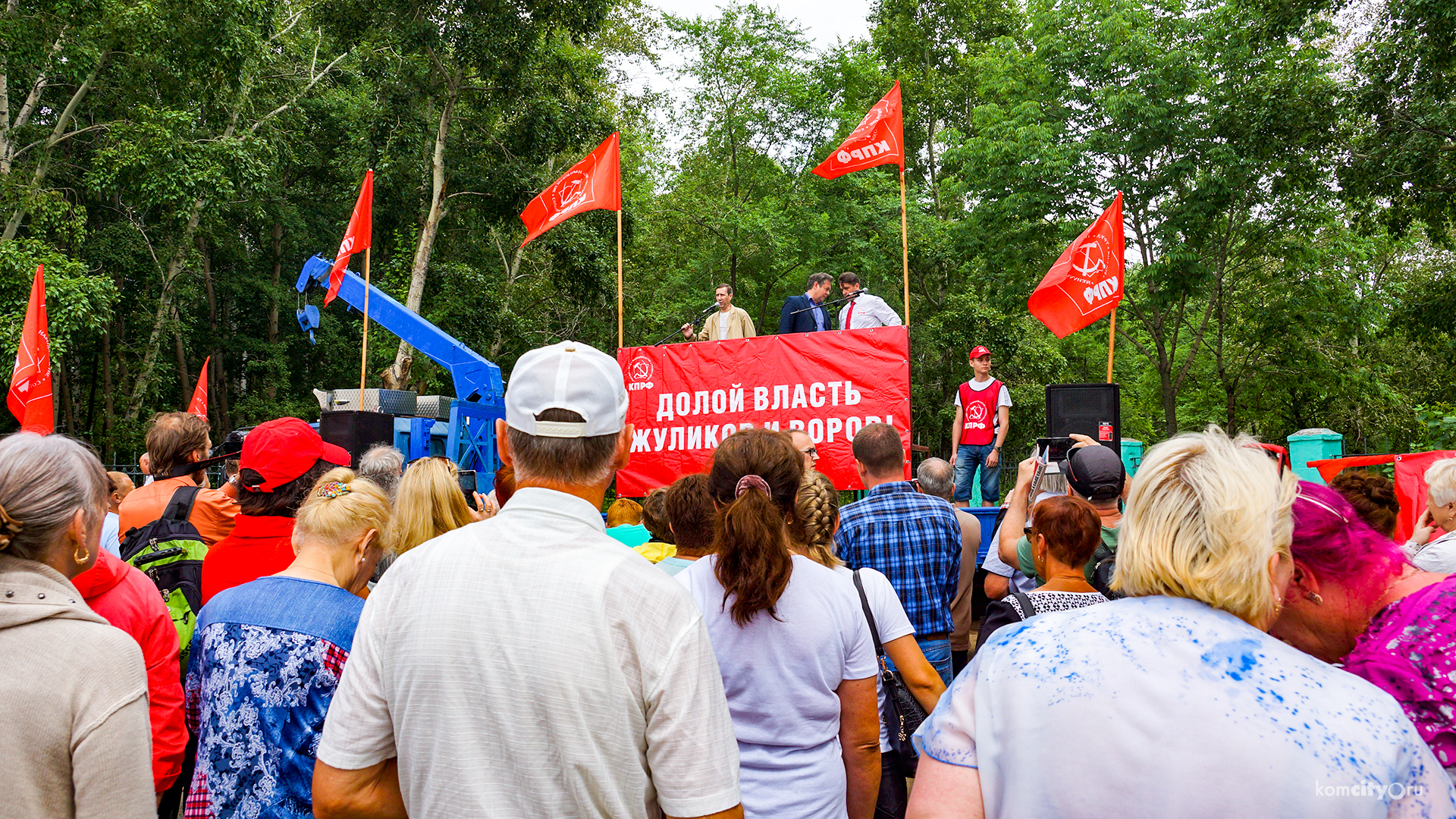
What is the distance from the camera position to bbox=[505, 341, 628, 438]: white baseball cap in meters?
1.56

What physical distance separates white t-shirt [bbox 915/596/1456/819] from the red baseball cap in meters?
2.31

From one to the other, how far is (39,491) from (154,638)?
0.77 meters

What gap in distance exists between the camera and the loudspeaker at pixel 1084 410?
22.5ft

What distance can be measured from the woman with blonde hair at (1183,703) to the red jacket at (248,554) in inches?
88.3

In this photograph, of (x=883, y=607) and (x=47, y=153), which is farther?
(x=47, y=153)

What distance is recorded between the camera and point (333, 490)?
235cm

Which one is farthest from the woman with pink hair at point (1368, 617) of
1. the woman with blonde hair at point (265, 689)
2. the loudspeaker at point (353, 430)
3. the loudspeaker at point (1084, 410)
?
the loudspeaker at point (353, 430)

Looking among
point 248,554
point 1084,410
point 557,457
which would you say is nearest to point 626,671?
point 557,457

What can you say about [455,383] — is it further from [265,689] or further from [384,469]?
[265,689]

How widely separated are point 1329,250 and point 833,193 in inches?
422

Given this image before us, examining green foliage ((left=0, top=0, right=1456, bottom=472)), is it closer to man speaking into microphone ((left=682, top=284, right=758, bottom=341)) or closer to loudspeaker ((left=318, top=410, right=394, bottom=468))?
loudspeaker ((left=318, top=410, right=394, bottom=468))

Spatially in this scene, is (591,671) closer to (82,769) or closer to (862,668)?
(82,769)

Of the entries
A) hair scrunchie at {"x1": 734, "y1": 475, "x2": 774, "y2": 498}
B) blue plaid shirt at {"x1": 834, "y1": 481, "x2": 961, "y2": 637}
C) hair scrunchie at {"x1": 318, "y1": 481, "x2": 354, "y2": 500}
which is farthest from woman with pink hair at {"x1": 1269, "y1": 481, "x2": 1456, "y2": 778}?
hair scrunchie at {"x1": 318, "y1": 481, "x2": 354, "y2": 500}

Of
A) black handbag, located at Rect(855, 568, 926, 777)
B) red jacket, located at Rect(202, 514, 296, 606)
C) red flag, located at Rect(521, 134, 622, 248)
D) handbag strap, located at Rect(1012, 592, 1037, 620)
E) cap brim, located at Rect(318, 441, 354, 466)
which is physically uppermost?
red flag, located at Rect(521, 134, 622, 248)
